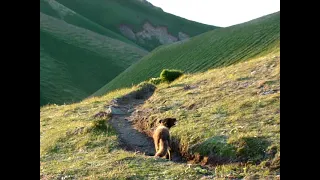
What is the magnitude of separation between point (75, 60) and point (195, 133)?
320 ft

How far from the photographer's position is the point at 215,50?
197 feet

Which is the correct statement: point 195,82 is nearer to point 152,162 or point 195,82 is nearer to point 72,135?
point 72,135

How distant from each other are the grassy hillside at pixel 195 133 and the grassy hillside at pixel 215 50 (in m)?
19.9

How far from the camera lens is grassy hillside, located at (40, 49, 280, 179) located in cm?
1421

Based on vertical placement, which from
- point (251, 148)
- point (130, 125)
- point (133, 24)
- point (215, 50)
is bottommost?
point (251, 148)

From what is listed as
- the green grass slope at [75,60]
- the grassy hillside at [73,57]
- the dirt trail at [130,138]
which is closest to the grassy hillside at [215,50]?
the grassy hillside at [73,57]

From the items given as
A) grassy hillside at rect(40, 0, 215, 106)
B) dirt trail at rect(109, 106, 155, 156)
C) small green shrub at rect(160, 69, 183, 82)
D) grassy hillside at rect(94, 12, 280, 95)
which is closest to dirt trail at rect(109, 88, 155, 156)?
dirt trail at rect(109, 106, 155, 156)

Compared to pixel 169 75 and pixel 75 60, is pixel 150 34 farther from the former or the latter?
pixel 169 75

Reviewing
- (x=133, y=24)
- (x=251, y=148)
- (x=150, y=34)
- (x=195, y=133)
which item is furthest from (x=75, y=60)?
(x=251, y=148)

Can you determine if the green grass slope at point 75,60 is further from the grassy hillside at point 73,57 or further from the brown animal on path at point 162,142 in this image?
the brown animal on path at point 162,142

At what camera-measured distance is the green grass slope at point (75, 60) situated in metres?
88.9

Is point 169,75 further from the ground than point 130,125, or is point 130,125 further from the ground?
point 169,75
